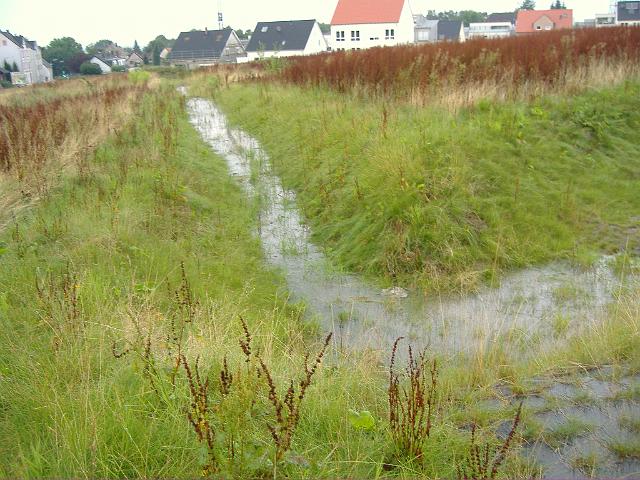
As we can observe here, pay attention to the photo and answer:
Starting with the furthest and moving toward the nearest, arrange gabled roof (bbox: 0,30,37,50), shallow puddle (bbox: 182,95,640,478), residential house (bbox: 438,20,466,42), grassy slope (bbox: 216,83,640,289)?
residential house (bbox: 438,20,466,42)
gabled roof (bbox: 0,30,37,50)
grassy slope (bbox: 216,83,640,289)
shallow puddle (bbox: 182,95,640,478)

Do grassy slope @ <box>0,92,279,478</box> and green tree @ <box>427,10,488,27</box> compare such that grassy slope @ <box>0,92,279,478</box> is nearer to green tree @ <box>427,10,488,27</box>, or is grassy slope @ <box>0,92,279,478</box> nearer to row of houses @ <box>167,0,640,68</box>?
row of houses @ <box>167,0,640,68</box>

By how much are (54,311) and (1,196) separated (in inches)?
145

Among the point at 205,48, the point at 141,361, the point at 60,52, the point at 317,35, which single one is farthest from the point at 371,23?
the point at 141,361

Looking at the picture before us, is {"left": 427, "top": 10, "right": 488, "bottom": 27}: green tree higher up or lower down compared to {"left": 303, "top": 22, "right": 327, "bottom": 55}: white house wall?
higher up

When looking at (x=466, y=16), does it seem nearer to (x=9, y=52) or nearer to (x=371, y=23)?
(x=371, y=23)

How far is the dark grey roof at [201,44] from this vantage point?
225 feet

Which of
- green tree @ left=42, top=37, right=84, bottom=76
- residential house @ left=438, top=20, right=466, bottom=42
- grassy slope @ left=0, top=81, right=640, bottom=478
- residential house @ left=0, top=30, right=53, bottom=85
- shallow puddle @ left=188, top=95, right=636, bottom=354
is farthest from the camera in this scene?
residential house @ left=438, top=20, right=466, bottom=42

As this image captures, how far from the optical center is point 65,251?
5.67 metres

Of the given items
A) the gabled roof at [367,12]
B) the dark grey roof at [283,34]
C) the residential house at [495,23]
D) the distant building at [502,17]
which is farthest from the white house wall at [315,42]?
the distant building at [502,17]

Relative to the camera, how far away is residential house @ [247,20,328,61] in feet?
195

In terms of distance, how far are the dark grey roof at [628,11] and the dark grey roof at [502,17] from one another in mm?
41407

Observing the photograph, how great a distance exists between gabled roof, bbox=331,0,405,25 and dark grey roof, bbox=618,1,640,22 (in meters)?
27.4

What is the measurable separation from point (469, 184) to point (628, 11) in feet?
229

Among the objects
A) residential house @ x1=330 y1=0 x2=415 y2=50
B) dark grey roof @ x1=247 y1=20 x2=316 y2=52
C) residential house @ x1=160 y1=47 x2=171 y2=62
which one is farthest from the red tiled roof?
residential house @ x1=160 y1=47 x2=171 y2=62
